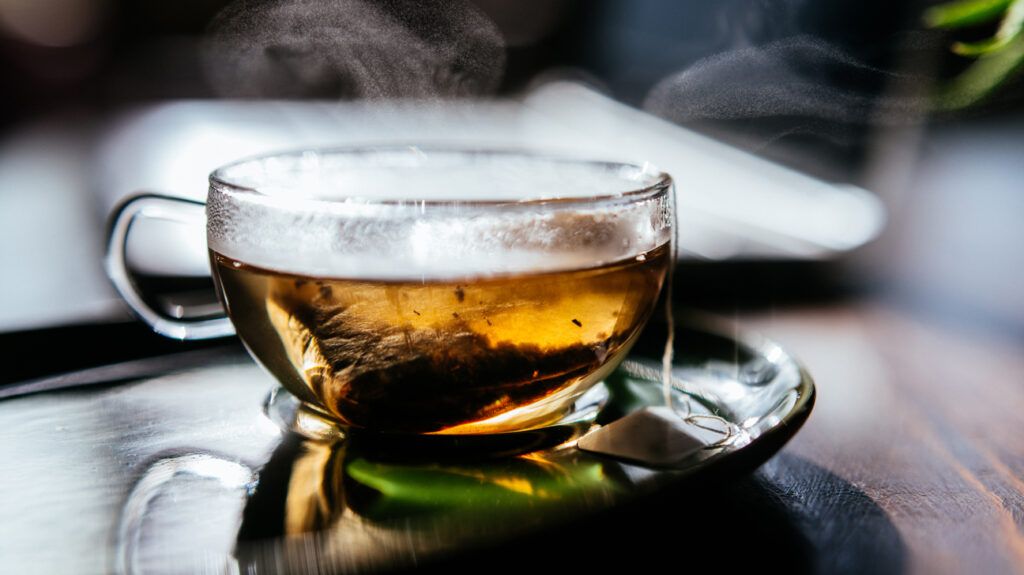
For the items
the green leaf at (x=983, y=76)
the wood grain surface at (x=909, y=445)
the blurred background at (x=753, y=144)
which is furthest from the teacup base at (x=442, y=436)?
the green leaf at (x=983, y=76)

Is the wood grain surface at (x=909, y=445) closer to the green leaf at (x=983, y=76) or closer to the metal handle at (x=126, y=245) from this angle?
the green leaf at (x=983, y=76)

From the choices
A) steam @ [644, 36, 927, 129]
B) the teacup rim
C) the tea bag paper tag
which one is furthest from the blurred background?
the tea bag paper tag

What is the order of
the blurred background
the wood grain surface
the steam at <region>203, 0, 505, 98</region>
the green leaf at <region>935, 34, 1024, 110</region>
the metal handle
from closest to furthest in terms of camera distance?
the wood grain surface → the metal handle → the green leaf at <region>935, 34, 1024, 110</region> → the blurred background → the steam at <region>203, 0, 505, 98</region>

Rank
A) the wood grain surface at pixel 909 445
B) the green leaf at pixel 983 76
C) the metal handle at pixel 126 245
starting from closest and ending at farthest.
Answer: the wood grain surface at pixel 909 445 < the metal handle at pixel 126 245 < the green leaf at pixel 983 76

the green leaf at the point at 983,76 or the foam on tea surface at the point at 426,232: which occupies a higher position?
the green leaf at the point at 983,76

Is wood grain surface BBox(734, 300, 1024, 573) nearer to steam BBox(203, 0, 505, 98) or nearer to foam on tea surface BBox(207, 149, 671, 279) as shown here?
foam on tea surface BBox(207, 149, 671, 279)

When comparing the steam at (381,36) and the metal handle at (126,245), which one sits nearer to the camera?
the metal handle at (126,245)
